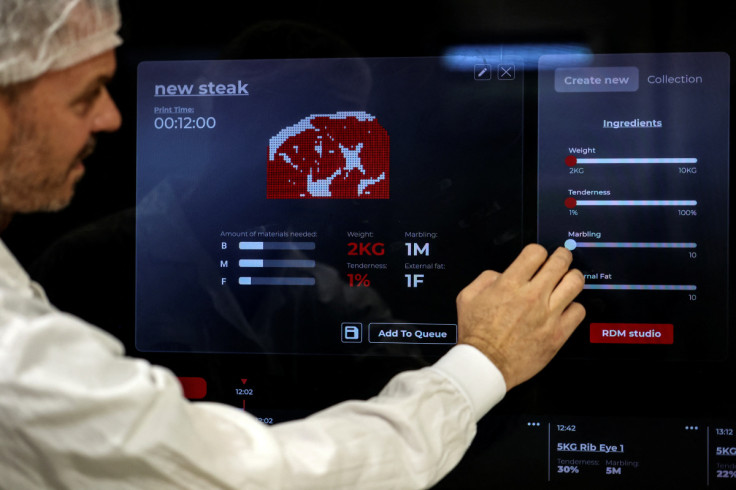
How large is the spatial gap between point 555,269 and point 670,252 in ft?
0.73

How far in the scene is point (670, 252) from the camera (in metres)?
1.25

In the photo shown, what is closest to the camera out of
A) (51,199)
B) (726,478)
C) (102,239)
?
(51,199)

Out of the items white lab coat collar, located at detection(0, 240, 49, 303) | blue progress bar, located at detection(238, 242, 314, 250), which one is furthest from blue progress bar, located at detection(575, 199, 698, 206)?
white lab coat collar, located at detection(0, 240, 49, 303)

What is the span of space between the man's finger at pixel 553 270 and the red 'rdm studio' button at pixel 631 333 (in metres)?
0.14

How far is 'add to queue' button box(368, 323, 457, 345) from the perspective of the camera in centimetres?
129

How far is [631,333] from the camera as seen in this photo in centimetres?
125

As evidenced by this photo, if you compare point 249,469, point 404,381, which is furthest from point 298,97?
point 249,469

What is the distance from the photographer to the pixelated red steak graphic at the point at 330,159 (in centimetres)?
130

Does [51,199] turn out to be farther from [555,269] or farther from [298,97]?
[555,269]

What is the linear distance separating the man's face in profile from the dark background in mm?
328

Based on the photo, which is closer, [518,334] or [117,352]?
[117,352]

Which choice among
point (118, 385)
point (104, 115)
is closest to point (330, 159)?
point (104, 115)

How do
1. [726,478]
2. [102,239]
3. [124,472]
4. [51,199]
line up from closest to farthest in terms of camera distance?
1. [124,472]
2. [51,199]
3. [726,478]
4. [102,239]

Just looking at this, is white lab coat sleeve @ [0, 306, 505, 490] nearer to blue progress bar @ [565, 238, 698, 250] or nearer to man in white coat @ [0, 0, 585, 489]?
man in white coat @ [0, 0, 585, 489]
